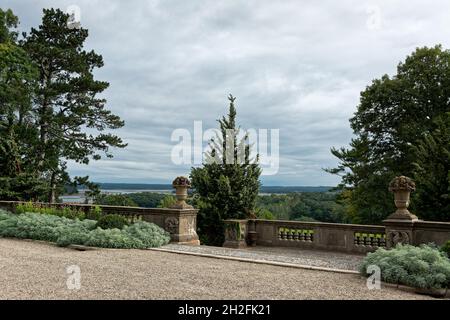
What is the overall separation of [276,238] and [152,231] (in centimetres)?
476

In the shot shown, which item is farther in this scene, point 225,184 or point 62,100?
point 62,100

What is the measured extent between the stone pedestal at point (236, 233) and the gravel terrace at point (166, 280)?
5.03m

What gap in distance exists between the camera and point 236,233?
16266mm

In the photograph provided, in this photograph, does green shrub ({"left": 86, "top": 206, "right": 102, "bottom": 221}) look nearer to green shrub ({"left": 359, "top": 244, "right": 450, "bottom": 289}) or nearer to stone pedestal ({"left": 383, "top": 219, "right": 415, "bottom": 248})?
stone pedestal ({"left": 383, "top": 219, "right": 415, "bottom": 248})

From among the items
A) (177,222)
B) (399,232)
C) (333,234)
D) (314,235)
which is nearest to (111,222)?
(177,222)

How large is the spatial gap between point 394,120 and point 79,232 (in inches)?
764

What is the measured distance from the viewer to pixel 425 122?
24.9 m

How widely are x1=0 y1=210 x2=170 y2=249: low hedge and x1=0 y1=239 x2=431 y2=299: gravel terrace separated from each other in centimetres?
152

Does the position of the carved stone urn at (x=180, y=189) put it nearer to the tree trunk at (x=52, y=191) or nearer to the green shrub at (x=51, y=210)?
the green shrub at (x=51, y=210)

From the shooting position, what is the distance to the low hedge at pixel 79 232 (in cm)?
1288

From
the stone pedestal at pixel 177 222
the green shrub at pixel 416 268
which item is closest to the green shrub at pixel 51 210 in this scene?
the stone pedestal at pixel 177 222

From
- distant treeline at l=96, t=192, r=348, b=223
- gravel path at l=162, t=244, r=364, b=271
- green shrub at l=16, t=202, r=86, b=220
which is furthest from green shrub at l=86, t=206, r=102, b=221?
distant treeline at l=96, t=192, r=348, b=223

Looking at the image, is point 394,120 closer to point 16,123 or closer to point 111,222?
point 111,222
